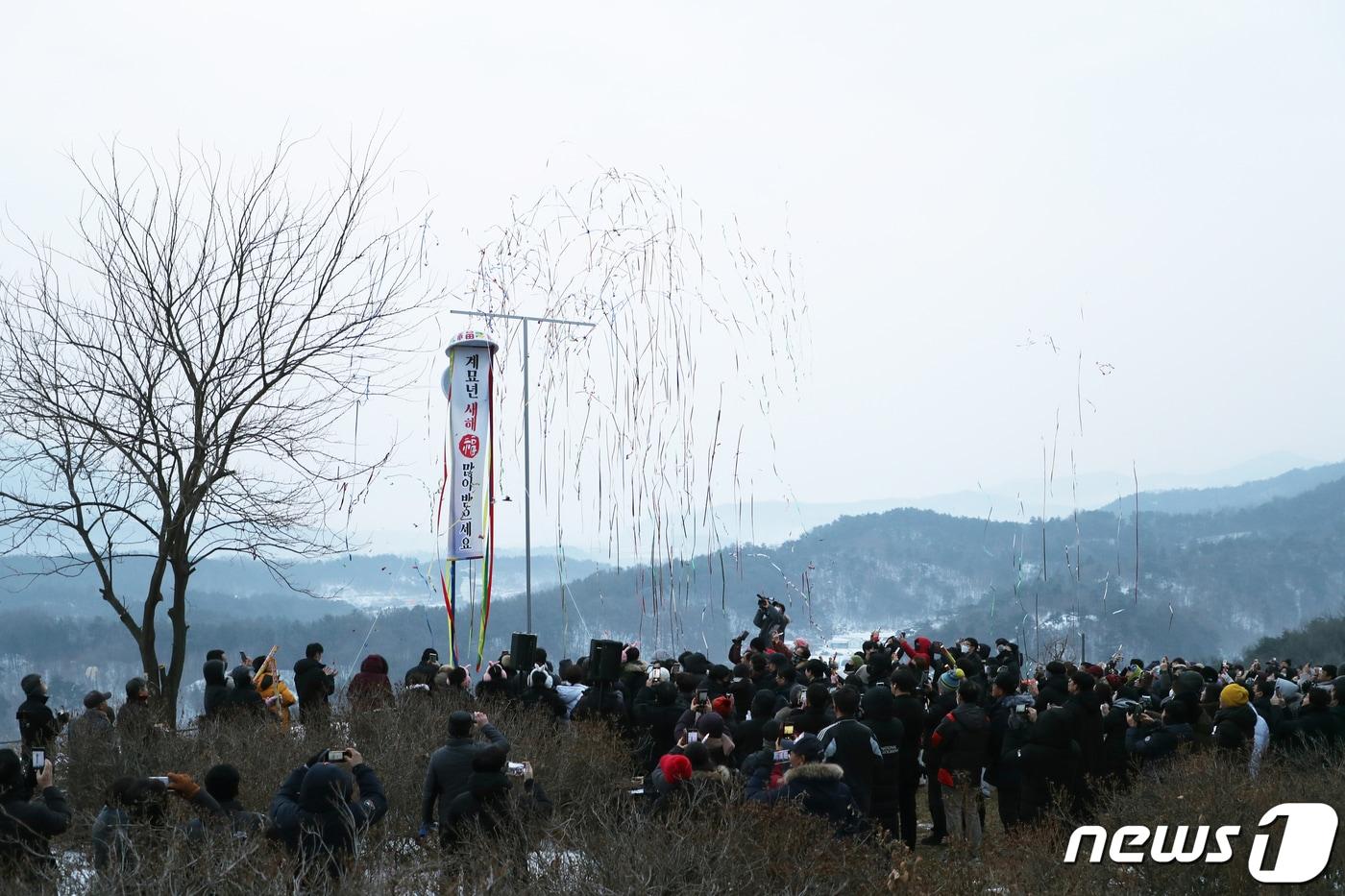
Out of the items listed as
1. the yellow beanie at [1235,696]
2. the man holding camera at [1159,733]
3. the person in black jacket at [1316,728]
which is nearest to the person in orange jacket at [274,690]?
the man holding camera at [1159,733]

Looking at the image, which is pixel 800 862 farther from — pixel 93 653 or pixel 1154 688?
pixel 93 653

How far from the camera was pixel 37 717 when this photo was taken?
487 inches

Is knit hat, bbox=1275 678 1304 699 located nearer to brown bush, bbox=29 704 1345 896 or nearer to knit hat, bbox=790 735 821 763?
brown bush, bbox=29 704 1345 896

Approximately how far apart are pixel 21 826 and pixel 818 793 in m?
4.55

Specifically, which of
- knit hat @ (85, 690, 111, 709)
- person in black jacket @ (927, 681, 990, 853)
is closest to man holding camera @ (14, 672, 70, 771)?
Answer: knit hat @ (85, 690, 111, 709)

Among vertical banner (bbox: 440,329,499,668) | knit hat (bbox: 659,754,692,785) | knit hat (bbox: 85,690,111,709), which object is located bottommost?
knit hat (bbox: 659,754,692,785)

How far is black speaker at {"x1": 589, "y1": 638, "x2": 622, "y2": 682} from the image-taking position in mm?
13555

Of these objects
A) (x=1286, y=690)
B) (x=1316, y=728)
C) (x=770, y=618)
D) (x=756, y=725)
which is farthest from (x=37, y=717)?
(x=1286, y=690)

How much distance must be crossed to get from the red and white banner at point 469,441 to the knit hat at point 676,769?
462 inches

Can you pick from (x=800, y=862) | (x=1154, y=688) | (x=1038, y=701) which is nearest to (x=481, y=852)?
(x=800, y=862)

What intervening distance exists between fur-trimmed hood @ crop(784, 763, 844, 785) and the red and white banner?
1199 centimetres

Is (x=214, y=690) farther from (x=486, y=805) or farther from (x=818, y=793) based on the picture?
(x=818, y=793)

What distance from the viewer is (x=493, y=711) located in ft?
45.5

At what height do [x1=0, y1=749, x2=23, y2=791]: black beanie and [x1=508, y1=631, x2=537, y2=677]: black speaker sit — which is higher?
[x1=508, y1=631, x2=537, y2=677]: black speaker
